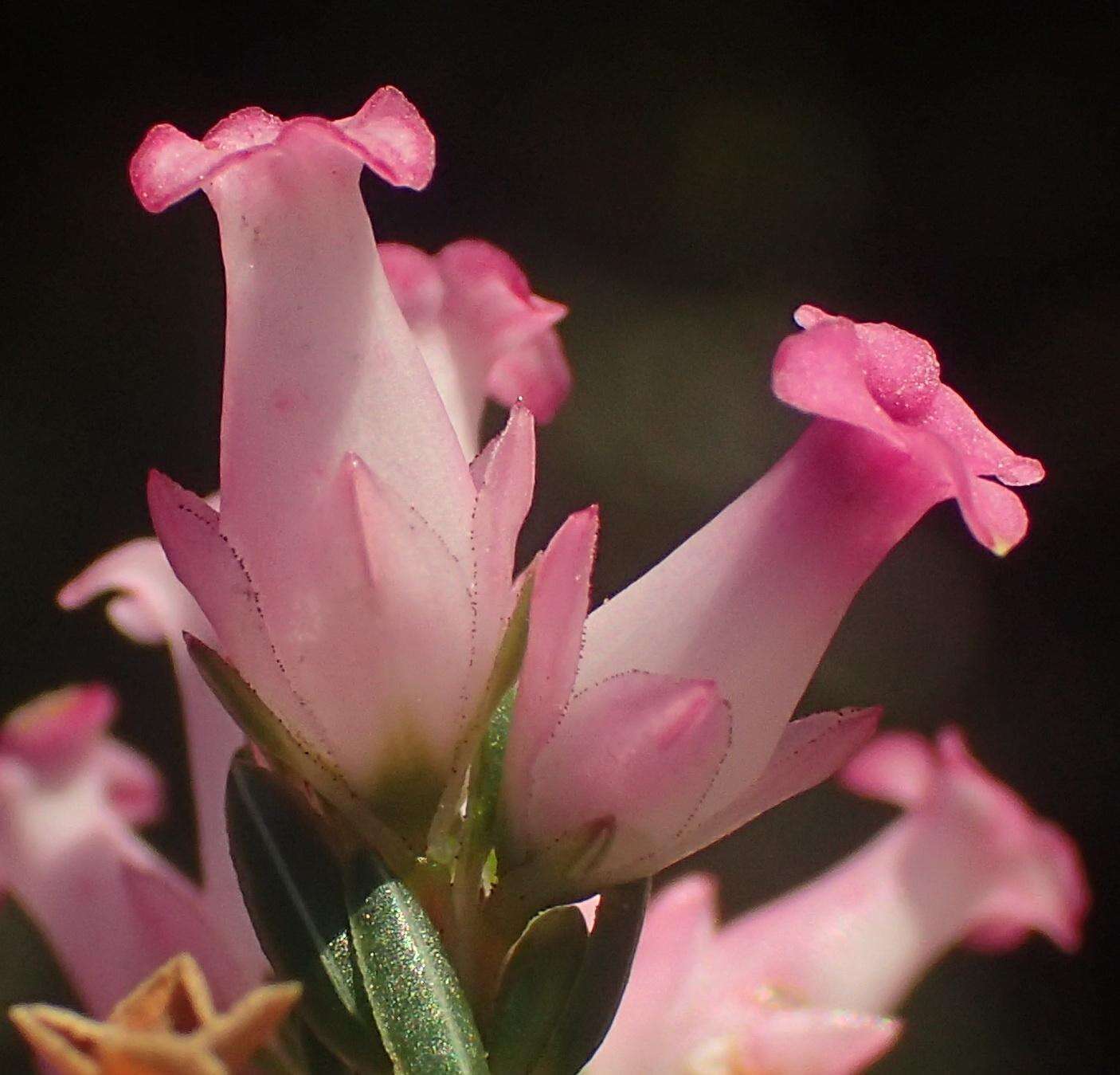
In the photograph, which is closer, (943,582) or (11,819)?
(11,819)

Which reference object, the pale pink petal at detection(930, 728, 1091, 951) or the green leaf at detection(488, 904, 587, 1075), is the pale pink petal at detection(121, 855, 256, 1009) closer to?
the green leaf at detection(488, 904, 587, 1075)

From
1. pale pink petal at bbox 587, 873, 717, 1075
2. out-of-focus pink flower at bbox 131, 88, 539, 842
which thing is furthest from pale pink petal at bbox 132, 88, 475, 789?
pale pink petal at bbox 587, 873, 717, 1075

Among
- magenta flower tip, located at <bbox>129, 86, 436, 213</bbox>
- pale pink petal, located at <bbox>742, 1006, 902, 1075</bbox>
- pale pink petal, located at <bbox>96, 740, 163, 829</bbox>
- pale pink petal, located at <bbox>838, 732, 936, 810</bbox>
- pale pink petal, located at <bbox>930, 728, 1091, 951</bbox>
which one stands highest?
magenta flower tip, located at <bbox>129, 86, 436, 213</bbox>

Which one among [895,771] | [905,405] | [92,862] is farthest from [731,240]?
[905,405]

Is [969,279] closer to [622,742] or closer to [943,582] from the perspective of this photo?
[943,582]

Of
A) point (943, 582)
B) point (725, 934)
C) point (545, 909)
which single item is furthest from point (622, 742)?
point (943, 582)

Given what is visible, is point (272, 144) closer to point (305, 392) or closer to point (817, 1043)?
point (305, 392)
